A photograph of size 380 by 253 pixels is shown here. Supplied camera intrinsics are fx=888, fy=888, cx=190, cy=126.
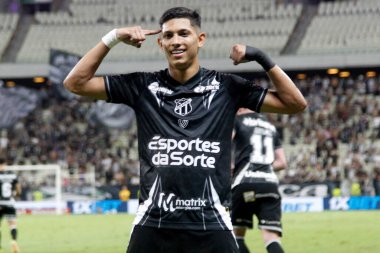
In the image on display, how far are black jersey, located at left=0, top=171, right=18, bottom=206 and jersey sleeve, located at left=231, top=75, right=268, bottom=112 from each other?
1511 centimetres

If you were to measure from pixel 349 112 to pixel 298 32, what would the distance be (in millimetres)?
6629

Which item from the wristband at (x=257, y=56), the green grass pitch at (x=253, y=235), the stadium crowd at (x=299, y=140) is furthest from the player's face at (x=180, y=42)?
the stadium crowd at (x=299, y=140)

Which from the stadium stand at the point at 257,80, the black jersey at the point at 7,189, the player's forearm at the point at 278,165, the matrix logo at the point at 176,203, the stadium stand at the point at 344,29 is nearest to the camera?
the matrix logo at the point at 176,203

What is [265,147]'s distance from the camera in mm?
11688

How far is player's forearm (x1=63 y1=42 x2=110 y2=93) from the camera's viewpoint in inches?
231

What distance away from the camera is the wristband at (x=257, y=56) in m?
5.80

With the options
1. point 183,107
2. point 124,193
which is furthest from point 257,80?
point 183,107

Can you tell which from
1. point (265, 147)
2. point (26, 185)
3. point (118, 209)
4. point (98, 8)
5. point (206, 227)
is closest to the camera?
point (206, 227)

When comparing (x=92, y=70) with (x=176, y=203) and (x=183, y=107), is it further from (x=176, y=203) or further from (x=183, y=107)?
(x=176, y=203)

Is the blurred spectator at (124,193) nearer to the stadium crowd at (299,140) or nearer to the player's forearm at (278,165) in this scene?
the stadium crowd at (299,140)

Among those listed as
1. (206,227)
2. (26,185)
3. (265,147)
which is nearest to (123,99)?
(206,227)

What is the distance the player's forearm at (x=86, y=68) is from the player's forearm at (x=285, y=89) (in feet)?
3.71

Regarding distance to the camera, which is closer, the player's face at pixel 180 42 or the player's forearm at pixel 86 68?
the player's face at pixel 180 42

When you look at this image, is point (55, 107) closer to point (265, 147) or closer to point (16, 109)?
point (16, 109)
